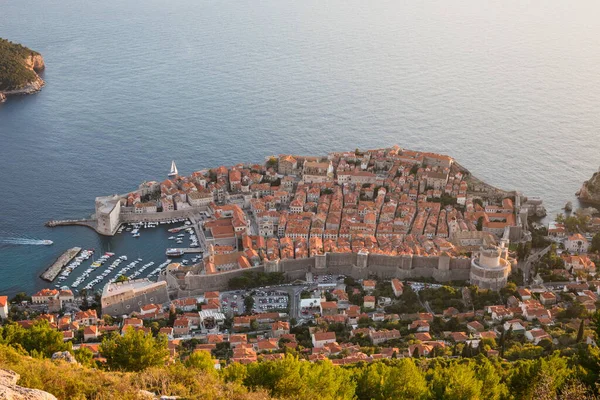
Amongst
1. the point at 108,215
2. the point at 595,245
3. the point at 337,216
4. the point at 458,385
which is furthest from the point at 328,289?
the point at 458,385

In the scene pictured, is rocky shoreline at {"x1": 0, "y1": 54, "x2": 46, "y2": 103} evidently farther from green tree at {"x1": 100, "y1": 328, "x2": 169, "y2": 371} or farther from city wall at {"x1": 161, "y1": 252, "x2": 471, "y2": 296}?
green tree at {"x1": 100, "y1": 328, "x2": 169, "y2": 371}

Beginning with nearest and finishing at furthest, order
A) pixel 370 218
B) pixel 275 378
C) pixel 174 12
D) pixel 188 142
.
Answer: pixel 275 378
pixel 370 218
pixel 188 142
pixel 174 12

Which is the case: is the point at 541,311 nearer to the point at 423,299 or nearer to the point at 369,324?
the point at 423,299

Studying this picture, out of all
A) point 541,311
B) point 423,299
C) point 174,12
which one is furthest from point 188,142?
point 174,12

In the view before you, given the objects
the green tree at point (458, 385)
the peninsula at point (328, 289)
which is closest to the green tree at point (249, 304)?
the peninsula at point (328, 289)

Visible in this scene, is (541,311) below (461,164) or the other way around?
below

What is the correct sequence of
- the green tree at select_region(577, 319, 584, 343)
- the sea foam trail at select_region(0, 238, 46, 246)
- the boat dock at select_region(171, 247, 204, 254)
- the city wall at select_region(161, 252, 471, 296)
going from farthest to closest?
the sea foam trail at select_region(0, 238, 46, 246), the boat dock at select_region(171, 247, 204, 254), the city wall at select_region(161, 252, 471, 296), the green tree at select_region(577, 319, 584, 343)

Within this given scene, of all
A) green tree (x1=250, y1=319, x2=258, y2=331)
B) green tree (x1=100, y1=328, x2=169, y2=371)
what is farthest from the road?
green tree (x1=100, y1=328, x2=169, y2=371)
